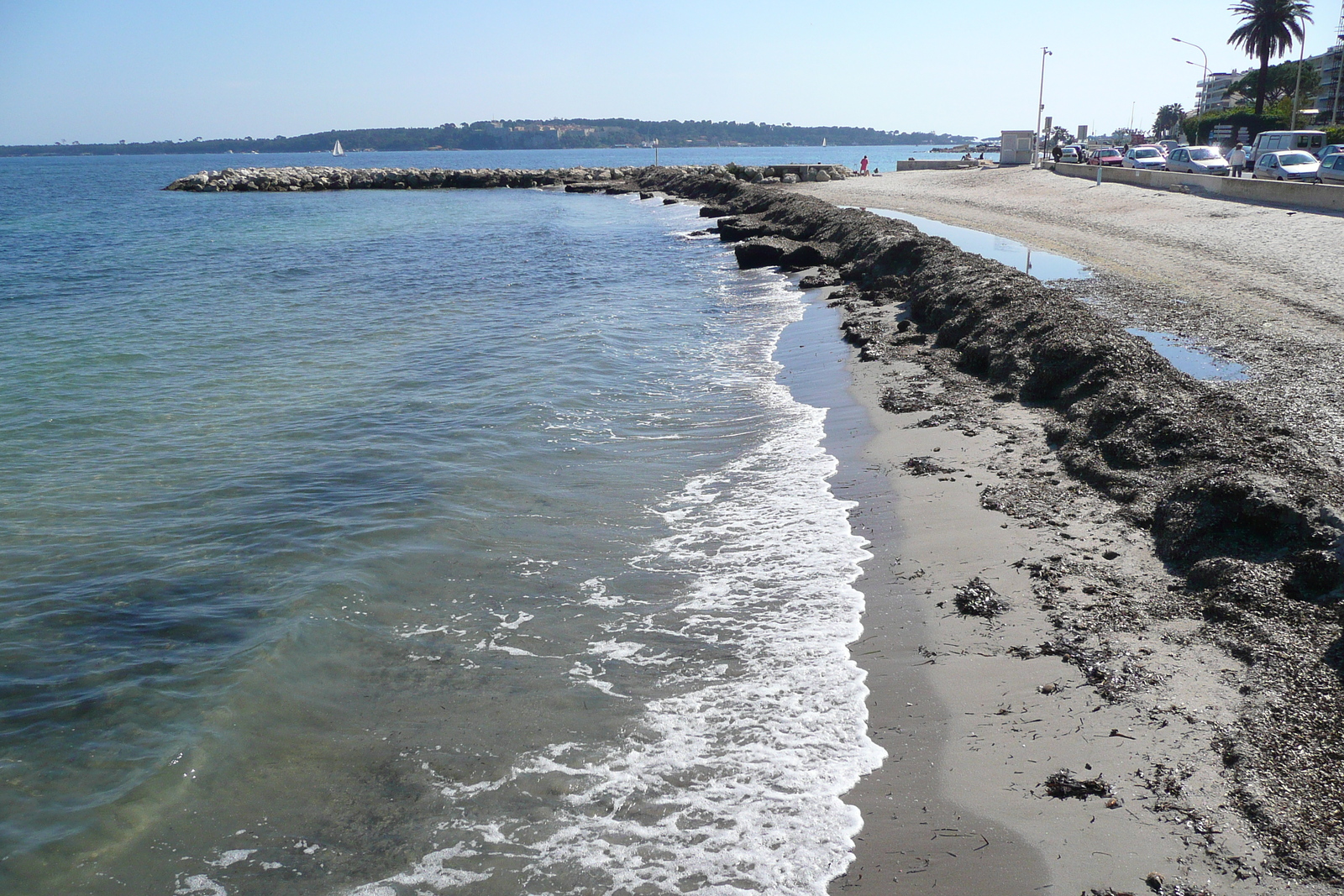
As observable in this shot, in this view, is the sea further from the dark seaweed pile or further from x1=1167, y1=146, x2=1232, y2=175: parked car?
x1=1167, y1=146, x2=1232, y2=175: parked car

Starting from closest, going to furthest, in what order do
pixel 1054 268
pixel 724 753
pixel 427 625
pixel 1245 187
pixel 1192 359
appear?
pixel 724 753
pixel 427 625
pixel 1192 359
pixel 1054 268
pixel 1245 187

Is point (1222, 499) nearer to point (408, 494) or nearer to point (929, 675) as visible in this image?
point (929, 675)

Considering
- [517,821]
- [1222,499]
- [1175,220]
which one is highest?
[1175,220]

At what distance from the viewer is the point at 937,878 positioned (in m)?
3.32

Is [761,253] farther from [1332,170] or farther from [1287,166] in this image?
[1287,166]

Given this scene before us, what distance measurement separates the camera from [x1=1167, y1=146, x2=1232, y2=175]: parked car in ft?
103

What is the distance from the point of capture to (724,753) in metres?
4.19

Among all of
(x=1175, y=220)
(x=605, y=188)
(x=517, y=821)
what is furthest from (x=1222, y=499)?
(x=605, y=188)

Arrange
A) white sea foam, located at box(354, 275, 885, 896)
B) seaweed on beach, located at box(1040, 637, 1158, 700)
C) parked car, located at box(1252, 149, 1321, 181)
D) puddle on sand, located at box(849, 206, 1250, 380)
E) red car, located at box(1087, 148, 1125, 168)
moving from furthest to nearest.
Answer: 1. red car, located at box(1087, 148, 1125, 168)
2. parked car, located at box(1252, 149, 1321, 181)
3. puddle on sand, located at box(849, 206, 1250, 380)
4. seaweed on beach, located at box(1040, 637, 1158, 700)
5. white sea foam, located at box(354, 275, 885, 896)

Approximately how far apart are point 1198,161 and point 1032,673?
115 feet

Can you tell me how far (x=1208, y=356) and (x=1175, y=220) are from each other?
14.4 meters

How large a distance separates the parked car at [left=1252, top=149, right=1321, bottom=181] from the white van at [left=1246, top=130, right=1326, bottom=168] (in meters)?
8.07

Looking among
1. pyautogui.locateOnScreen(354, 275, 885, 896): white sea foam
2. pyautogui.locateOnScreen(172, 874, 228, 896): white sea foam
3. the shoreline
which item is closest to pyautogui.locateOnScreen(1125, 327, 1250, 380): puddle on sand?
the shoreline

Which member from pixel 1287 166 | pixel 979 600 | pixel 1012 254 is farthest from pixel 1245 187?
pixel 979 600
